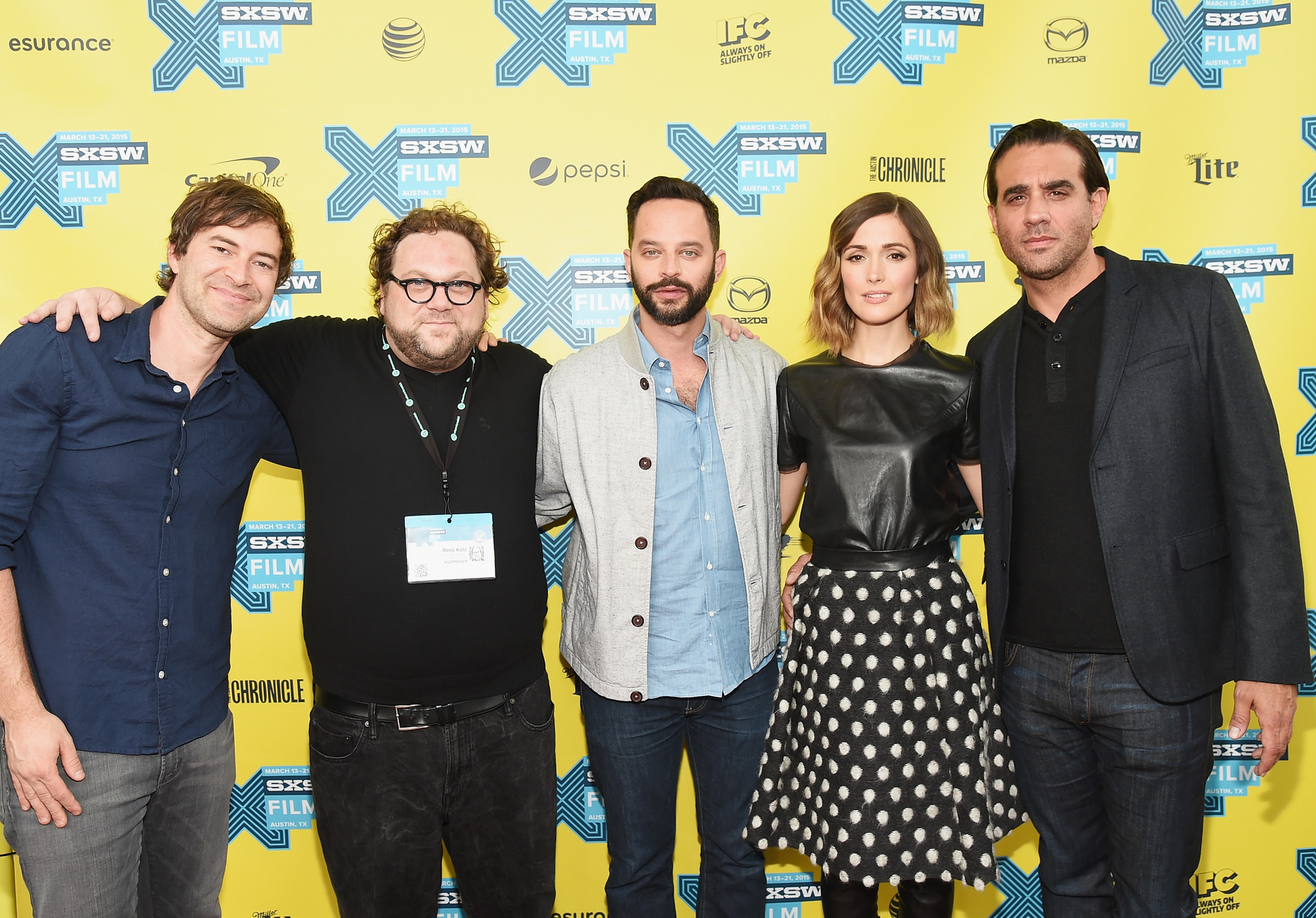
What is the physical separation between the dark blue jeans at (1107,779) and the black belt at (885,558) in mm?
342

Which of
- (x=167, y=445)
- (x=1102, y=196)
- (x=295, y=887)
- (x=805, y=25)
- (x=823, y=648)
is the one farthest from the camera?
(x=295, y=887)

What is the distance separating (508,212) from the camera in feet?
8.97

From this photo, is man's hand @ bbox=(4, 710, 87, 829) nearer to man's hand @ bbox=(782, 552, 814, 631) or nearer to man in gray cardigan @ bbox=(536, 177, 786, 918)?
man in gray cardigan @ bbox=(536, 177, 786, 918)

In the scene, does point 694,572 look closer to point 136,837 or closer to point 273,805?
point 136,837

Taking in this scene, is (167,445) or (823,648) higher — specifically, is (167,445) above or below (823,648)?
above

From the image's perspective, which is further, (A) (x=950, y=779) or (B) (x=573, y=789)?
(B) (x=573, y=789)

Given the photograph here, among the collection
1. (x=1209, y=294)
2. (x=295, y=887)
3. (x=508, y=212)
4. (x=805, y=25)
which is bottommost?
(x=295, y=887)

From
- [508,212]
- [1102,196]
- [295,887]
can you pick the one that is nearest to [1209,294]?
[1102,196]

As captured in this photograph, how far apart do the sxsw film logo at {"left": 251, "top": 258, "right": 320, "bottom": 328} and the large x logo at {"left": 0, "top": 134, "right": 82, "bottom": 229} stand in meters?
0.70

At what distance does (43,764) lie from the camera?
1.72 m

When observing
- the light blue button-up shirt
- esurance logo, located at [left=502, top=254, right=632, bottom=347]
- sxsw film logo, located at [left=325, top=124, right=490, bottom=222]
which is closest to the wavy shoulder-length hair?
the light blue button-up shirt

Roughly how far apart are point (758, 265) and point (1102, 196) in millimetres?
1095

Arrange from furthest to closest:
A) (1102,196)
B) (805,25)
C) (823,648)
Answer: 1. (805,25)
2. (1102,196)
3. (823,648)

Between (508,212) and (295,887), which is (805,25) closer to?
(508,212)
